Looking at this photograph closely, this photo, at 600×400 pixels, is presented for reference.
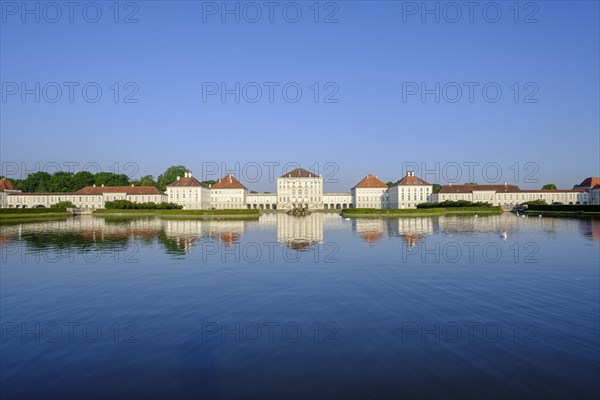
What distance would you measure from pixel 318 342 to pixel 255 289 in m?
4.86

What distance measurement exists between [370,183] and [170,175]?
5378cm

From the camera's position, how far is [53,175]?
373ft

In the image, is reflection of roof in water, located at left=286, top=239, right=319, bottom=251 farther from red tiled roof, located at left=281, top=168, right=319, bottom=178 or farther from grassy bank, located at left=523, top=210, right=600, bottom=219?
red tiled roof, located at left=281, top=168, right=319, bottom=178

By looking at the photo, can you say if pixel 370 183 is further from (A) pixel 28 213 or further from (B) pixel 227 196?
(A) pixel 28 213

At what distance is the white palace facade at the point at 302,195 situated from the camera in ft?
323

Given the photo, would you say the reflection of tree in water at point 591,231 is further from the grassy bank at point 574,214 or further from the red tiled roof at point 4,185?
the red tiled roof at point 4,185

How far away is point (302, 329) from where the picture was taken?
9.04 m

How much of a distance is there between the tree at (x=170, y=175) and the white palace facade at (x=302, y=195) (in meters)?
14.2

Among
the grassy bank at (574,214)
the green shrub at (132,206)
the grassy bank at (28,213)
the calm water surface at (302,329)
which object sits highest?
the green shrub at (132,206)

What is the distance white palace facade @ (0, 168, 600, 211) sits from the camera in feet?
323

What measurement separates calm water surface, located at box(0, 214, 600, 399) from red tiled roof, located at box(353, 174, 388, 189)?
87.0 m

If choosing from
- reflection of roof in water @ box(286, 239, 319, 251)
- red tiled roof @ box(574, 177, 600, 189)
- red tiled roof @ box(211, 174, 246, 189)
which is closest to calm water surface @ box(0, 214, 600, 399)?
reflection of roof in water @ box(286, 239, 319, 251)

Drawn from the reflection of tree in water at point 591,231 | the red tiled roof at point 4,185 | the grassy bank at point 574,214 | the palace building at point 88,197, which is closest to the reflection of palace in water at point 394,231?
the reflection of tree in water at point 591,231

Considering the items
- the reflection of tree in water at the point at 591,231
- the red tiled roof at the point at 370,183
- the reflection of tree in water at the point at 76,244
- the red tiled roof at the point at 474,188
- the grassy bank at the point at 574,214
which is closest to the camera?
the reflection of tree in water at the point at 76,244
